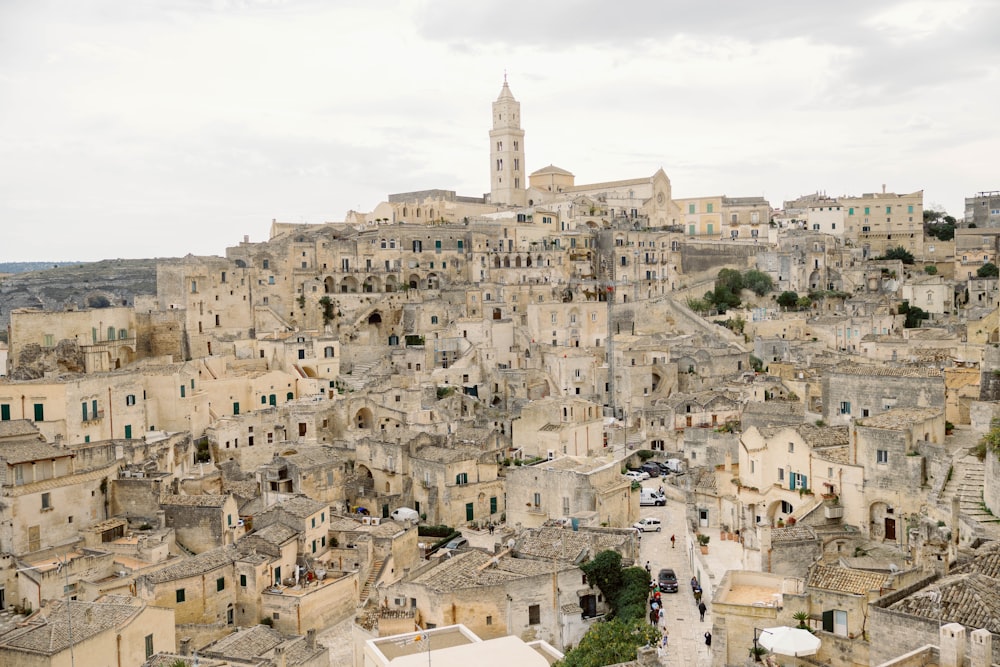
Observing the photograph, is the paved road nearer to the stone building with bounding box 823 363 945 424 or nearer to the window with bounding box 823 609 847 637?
the window with bounding box 823 609 847 637

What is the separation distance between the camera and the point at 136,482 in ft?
93.9

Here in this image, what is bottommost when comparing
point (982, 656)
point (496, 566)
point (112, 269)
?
point (496, 566)

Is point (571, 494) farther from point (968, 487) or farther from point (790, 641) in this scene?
point (790, 641)

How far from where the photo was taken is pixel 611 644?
17.4m

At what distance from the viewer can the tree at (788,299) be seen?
56750mm

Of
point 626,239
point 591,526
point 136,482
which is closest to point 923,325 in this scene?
point 626,239

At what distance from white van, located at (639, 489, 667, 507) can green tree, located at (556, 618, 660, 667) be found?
12442 mm

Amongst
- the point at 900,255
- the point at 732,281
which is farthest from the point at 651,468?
the point at 900,255

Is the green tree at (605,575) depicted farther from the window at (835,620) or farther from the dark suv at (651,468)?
the dark suv at (651,468)

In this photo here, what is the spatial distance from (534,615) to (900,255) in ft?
171

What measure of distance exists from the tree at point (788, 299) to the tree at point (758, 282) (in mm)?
1304

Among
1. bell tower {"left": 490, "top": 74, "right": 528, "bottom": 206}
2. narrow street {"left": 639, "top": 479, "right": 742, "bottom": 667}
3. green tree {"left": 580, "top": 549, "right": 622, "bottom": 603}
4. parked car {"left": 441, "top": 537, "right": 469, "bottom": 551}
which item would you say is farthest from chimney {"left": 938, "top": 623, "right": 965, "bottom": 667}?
bell tower {"left": 490, "top": 74, "right": 528, "bottom": 206}

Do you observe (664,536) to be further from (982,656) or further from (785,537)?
(982,656)

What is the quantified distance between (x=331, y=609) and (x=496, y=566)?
19.3 feet
